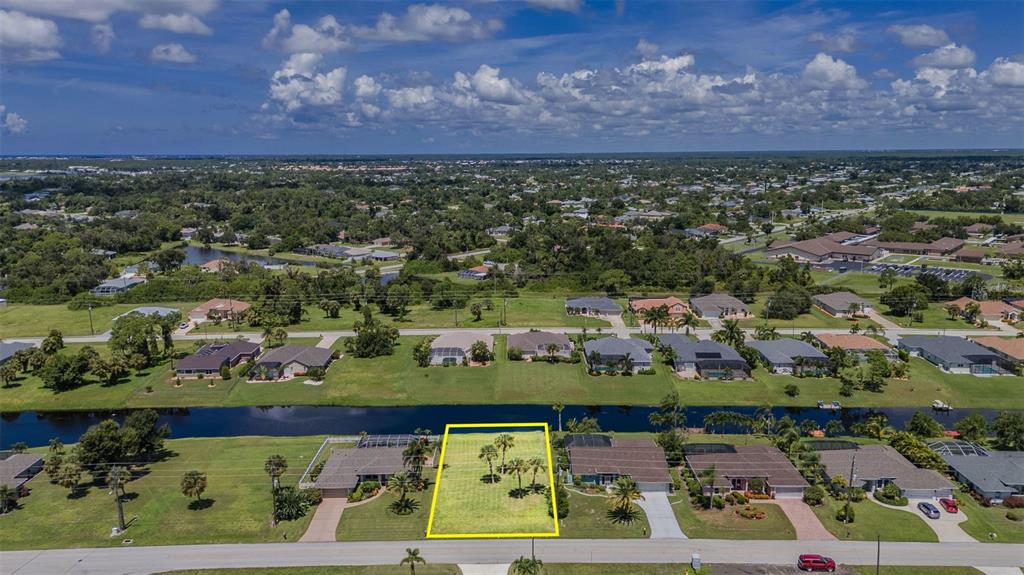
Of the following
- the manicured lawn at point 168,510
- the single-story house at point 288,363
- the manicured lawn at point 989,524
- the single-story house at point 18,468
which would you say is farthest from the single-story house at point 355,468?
the manicured lawn at point 989,524

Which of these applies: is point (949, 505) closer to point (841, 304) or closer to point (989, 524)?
point (989, 524)

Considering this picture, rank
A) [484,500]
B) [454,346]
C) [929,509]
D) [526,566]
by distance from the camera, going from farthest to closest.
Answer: [454,346]
[484,500]
[929,509]
[526,566]

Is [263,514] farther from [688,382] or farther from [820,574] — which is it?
[688,382]

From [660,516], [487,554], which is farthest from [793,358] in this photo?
[487,554]

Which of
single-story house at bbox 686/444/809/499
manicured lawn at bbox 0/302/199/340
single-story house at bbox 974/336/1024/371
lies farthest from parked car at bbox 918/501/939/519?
manicured lawn at bbox 0/302/199/340

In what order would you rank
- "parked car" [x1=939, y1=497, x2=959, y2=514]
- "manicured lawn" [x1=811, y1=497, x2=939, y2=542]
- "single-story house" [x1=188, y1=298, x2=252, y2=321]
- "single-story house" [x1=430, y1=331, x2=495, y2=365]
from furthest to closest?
"single-story house" [x1=188, y1=298, x2=252, y2=321]
"single-story house" [x1=430, y1=331, x2=495, y2=365]
"parked car" [x1=939, y1=497, x2=959, y2=514]
"manicured lawn" [x1=811, y1=497, x2=939, y2=542]

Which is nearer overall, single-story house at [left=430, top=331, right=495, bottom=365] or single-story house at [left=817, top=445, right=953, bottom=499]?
single-story house at [left=817, top=445, right=953, bottom=499]

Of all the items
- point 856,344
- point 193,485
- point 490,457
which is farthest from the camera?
point 856,344

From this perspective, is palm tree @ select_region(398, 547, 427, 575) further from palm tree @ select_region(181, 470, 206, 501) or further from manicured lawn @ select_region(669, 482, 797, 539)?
manicured lawn @ select_region(669, 482, 797, 539)
